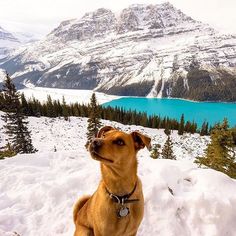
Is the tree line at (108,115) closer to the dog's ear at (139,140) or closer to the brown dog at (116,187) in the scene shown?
Answer: the brown dog at (116,187)

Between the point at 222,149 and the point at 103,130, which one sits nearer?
the point at 103,130

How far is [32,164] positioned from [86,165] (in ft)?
7.31

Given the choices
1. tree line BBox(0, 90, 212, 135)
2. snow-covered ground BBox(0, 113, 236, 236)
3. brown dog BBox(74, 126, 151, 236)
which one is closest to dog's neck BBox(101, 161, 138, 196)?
brown dog BBox(74, 126, 151, 236)

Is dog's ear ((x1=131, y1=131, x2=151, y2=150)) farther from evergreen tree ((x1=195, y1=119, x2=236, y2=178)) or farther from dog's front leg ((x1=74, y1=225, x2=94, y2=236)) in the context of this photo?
evergreen tree ((x1=195, y1=119, x2=236, y2=178))

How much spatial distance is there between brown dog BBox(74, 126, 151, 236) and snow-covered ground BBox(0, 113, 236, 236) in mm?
2399

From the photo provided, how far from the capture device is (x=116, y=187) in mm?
4707

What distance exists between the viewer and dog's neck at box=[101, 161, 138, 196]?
14.8 ft

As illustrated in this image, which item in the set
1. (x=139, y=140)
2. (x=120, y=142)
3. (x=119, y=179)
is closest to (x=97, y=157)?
(x=120, y=142)

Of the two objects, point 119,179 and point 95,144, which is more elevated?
point 95,144

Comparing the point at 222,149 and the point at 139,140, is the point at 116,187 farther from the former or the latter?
the point at 222,149

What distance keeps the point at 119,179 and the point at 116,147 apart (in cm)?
74

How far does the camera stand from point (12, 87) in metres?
32.6

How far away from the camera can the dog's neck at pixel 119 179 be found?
4.50 m

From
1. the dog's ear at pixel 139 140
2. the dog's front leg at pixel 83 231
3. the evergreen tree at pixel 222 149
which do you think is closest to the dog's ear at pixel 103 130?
the dog's ear at pixel 139 140
